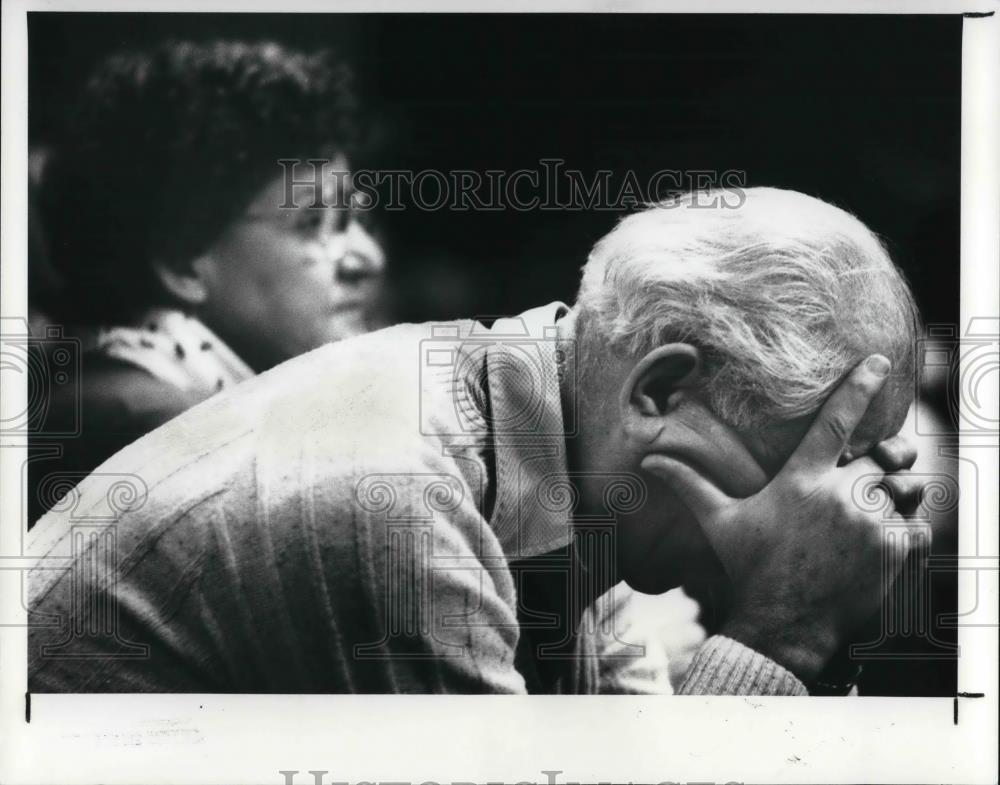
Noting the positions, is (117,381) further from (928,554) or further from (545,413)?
(928,554)

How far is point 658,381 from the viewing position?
2670mm

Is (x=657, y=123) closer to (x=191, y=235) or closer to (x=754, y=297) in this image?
(x=754, y=297)

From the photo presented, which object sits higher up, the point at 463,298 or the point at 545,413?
the point at 463,298

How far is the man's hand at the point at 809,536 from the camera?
8.70 ft

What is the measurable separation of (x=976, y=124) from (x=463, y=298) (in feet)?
5.29

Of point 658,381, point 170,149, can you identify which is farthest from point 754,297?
point 170,149

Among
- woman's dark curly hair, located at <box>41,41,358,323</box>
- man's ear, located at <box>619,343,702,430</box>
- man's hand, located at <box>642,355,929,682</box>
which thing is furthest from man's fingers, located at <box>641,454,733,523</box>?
woman's dark curly hair, located at <box>41,41,358,323</box>

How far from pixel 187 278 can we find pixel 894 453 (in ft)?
7.01

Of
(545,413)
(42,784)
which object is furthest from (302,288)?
(42,784)

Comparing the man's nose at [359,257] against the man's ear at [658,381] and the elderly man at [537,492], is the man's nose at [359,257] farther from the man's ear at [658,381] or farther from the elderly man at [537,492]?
the man's ear at [658,381]

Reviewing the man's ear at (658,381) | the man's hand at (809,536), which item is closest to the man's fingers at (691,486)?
the man's hand at (809,536)

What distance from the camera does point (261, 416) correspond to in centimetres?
269

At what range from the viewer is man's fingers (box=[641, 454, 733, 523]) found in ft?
8.76
